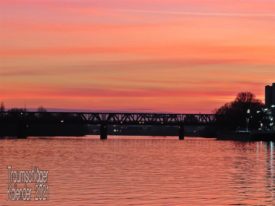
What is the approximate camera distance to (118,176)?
89938 millimetres

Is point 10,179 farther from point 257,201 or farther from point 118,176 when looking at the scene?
point 257,201

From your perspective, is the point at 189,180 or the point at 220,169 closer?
the point at 189,180

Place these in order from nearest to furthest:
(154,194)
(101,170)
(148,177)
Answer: (154,194) < (148,177) < (101,170)

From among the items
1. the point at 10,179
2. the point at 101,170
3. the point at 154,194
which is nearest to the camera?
the point at 154,194

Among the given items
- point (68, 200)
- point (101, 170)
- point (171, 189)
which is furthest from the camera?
point (101, 170)

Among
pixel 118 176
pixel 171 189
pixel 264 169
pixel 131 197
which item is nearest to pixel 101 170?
pixel 118 176

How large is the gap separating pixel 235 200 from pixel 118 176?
25288mm

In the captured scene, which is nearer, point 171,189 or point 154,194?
point 154,194

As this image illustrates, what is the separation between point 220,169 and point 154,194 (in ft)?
121

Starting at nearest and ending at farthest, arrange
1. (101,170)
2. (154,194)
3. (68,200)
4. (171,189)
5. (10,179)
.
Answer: (68,200) < (154,194) < (171,189) < (10,179) < (101,170)

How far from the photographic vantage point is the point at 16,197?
6644cm

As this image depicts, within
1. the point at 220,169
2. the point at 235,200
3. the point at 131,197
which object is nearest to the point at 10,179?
the point at 131,197

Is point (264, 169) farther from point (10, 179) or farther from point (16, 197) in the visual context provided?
point (16, 197)

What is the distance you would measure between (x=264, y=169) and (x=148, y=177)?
21.1m
